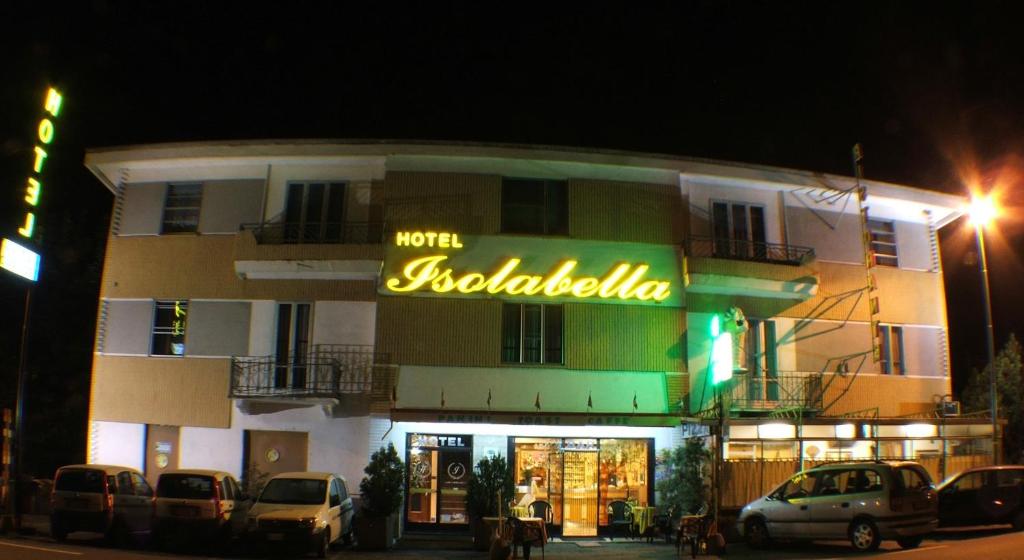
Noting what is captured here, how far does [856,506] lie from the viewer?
15391 millimetres

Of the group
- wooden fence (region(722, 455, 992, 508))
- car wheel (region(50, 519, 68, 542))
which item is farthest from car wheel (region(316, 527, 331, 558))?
wooden fence (region(722, 455, 992, 508))

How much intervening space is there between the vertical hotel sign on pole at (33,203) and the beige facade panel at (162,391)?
345 centimetres

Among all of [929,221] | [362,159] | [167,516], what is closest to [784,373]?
[929,221]

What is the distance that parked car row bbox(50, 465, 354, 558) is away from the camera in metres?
Answer: 15.9

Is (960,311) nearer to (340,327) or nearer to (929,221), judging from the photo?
(929,221)

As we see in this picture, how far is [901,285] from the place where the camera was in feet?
75.6

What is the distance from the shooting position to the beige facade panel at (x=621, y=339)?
20172 millimetres

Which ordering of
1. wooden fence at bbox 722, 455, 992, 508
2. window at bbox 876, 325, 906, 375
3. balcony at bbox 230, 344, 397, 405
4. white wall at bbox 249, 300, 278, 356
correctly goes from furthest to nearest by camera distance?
window at bbox 876, 325, 906, 375 → white wall at bbox 249, 300, 278, 356 → balcony at bbox 230, 344, 397, 405 → wooden fence at bbox 722, 455, 992, 508

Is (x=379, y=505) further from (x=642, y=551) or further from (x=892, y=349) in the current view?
(x=892, y=349)

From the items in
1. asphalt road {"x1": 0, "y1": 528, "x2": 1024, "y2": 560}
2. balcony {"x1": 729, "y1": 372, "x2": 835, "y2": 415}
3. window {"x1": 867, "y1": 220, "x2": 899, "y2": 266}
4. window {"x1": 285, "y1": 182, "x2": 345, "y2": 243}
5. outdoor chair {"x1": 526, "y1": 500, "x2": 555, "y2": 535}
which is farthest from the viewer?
window {"x1": 867, "y1": 220, "x2": 899, "y2": 266}

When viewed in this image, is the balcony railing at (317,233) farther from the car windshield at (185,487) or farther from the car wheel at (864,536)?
the car wheel at (864,536)

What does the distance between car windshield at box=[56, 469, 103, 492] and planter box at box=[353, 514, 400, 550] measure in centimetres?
554

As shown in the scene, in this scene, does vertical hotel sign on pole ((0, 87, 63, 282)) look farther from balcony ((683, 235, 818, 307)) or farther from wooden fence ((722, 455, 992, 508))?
wooden fence ((722, 455, 992, 508))

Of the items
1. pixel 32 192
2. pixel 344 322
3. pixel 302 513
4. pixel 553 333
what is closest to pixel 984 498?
pixel 553 333
